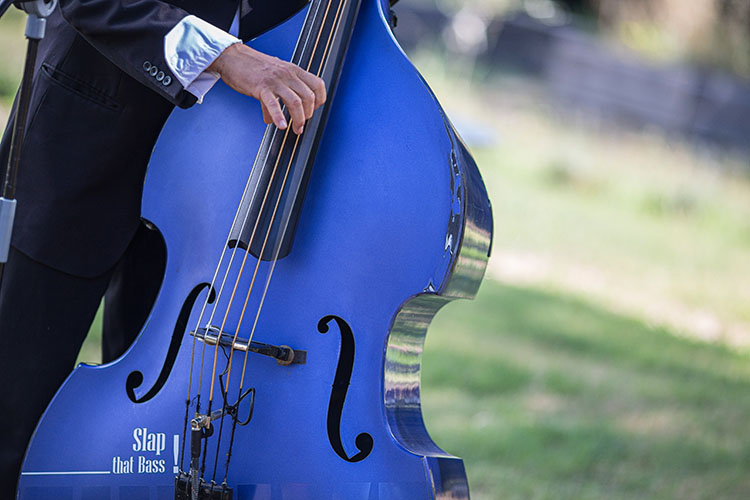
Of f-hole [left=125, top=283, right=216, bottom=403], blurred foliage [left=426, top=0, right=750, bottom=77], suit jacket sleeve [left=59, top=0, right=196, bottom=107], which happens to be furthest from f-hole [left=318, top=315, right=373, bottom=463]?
blurred foliage [left=426, top=0, right=750, bottom=77]

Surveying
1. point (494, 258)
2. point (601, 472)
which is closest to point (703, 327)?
point (494, 258)

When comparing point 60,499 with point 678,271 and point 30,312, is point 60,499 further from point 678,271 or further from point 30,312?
point 678,271

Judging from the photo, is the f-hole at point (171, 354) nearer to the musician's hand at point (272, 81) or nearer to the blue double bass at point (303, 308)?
the blue double bass at point (303, 308)

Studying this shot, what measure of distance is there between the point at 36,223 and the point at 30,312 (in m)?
0.16

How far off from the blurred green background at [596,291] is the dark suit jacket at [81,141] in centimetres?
143

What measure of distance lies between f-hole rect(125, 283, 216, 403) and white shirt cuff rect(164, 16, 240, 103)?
13.7 inches

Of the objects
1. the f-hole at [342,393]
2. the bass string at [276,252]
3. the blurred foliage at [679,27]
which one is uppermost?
the blurred foliage at [679,27]

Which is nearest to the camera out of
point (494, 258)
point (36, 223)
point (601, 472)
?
point (36, 223)

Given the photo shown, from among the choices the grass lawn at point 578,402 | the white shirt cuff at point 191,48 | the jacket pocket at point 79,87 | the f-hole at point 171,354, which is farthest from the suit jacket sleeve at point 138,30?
the grass lawn at point 578,402

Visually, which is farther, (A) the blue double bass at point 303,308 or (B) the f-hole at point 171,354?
(B) the f-hole at point 171,354

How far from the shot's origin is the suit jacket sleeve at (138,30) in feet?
4.52

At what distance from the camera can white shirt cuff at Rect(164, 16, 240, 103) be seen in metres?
1.37

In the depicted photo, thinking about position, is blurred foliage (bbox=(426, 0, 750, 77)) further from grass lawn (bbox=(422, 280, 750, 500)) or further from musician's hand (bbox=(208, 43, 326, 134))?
musician's hand (bbox=(208, 43, 326, 134))

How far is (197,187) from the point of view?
60.9 inches
